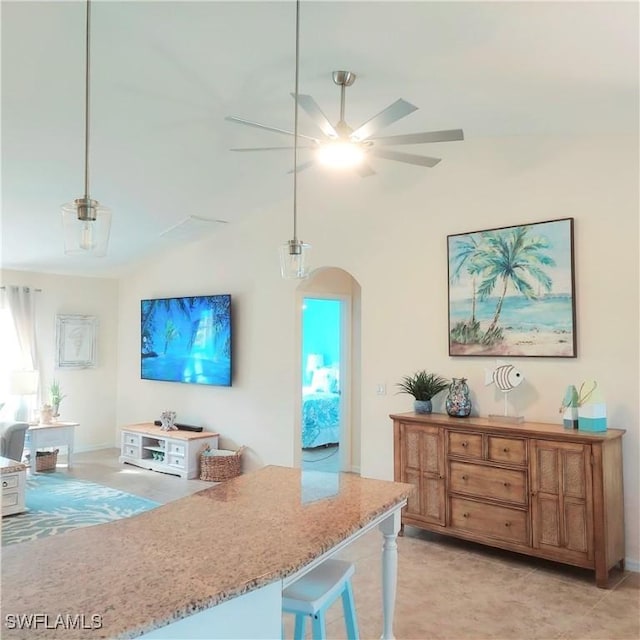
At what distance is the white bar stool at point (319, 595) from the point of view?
76.0 inches

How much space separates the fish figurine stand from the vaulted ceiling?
5.78ft

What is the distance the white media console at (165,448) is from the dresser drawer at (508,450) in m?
3.57

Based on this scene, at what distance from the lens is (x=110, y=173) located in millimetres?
4438

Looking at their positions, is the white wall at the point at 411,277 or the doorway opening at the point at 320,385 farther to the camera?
the doorway opening at the point at 320,385

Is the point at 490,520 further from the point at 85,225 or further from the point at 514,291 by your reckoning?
the point at 85,225

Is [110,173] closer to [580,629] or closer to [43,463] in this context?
[43,463]

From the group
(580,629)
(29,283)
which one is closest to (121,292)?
(29,283)

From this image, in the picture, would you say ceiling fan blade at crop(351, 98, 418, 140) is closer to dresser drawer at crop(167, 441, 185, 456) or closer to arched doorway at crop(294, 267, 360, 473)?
arched doorway at crop(294, 267, 360, 473)

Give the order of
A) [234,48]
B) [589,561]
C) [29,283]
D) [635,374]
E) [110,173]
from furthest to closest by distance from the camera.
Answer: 1. [29,283]
2. [110,173]
3. [635,374]
4. [589,561]
5. [234,48]

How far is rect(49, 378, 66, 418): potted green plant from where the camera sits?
22.2ft

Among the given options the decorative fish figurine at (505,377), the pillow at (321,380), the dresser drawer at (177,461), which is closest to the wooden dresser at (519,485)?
the decorative fish figurine at (505,377)

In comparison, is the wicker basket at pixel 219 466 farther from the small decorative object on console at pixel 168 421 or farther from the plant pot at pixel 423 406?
the plant pot at pixel 423 406

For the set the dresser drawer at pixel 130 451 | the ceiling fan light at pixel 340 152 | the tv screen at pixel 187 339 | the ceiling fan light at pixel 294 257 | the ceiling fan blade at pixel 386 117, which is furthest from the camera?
the dresser drawer at pixel 130 451

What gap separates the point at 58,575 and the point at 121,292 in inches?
278
